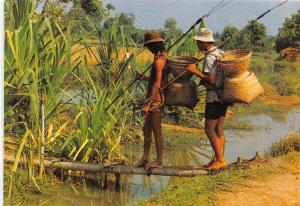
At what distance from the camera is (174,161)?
23.9 ft

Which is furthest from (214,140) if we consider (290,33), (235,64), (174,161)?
(290,33)

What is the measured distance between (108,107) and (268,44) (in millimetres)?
45305

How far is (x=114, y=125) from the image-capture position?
586cm

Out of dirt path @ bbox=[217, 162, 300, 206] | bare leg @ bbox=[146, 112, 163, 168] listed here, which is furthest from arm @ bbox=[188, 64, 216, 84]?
dirt path @ bbox=[217, 162, 300, 206]

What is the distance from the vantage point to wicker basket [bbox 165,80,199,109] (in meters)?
4.87

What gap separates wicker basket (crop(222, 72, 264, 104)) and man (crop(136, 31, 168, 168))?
1.89 ft

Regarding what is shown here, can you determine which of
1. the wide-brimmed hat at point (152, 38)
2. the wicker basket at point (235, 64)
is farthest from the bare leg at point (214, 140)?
the wide-brimmed hat at point (152, 38)

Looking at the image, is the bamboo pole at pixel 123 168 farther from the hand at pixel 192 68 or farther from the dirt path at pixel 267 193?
the hand at pixel 192 68

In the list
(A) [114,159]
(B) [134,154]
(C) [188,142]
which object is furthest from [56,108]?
(C) [188,142]

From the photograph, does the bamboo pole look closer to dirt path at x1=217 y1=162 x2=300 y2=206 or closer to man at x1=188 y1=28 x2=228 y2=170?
man at x1=188 y1=28 x2=228 y2=170

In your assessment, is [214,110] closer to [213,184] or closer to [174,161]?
[213,184]

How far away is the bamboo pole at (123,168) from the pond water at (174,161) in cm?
30

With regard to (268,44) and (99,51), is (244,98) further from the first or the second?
(268,44)

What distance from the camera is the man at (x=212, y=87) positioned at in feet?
15.0
